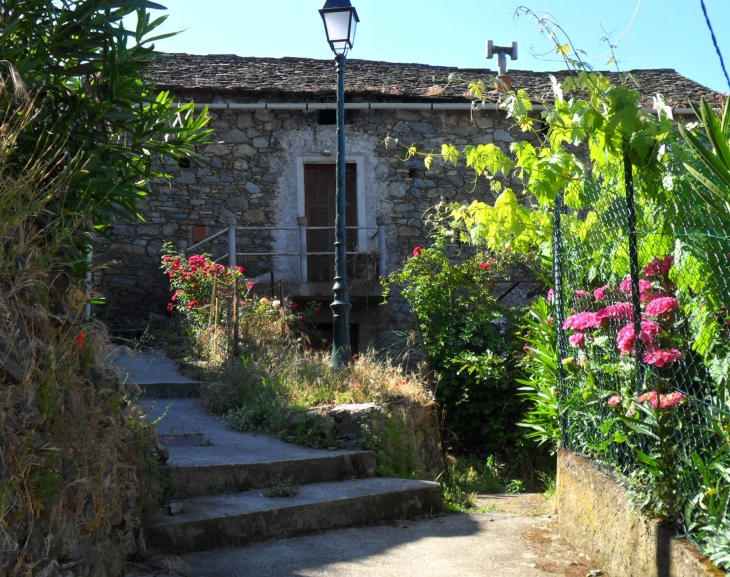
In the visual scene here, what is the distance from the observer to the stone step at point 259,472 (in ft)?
16.1

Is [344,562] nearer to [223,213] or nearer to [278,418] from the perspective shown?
[278,418]

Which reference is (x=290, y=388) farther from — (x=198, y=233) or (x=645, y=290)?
(x=198, y=233)

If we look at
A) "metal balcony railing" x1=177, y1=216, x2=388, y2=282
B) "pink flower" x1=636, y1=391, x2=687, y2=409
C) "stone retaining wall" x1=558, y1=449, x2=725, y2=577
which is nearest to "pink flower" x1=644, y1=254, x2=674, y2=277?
"pink flower" x1=636, y1=391, x2=687, y2=409

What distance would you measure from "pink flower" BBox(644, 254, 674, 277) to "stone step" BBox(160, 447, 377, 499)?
2.59 m

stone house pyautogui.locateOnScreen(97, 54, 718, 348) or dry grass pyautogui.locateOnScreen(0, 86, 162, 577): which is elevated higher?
stone house pyautogui.locateOnScreen(97, 54, 718, 348)

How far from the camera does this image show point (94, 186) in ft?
12.2

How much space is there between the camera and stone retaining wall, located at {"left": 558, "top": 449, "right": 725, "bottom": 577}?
3211mm

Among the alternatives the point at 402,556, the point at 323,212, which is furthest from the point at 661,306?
the point at 323,212

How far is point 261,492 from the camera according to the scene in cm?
508

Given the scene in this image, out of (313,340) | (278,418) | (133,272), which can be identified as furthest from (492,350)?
(133,272)

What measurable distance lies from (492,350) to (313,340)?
9.24 ft

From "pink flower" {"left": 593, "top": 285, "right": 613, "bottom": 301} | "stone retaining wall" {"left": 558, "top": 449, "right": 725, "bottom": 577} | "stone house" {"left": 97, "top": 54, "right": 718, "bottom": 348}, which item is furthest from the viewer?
"stone house" {"left": 97, "top": 54, "right": 718, "bottom": 348}

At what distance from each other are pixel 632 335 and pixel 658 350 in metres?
0.16

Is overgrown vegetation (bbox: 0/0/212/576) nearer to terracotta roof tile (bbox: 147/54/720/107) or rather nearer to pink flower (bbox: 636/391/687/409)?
pink flower (bbox: 636/391/687/409)
